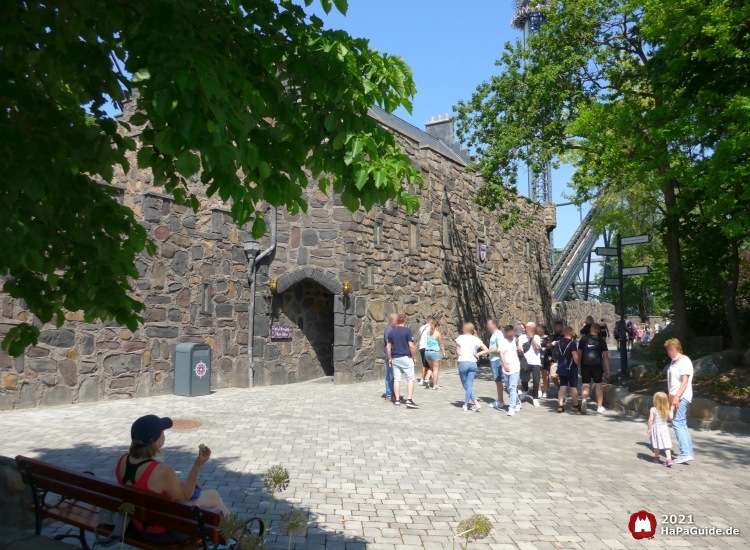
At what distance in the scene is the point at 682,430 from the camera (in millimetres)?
8281

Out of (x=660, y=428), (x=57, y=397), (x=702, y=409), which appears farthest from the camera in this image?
(x=57, y=397)

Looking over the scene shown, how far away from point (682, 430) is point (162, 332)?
349 inches

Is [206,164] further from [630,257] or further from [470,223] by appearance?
[630,257]

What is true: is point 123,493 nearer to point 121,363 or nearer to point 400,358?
point 121,363

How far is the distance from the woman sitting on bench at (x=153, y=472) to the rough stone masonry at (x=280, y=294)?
7374 mm

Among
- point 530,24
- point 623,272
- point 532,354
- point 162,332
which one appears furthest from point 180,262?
point 530,24

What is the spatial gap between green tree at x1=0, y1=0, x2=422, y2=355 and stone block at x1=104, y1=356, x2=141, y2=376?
7.18m

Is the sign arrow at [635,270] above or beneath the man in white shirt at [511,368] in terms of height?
above

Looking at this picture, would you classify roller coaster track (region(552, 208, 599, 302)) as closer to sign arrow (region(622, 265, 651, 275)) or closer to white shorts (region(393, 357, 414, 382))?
sign arrow (region(622, 265, 651, 275))

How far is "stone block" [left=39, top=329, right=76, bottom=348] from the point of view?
10.9 metres

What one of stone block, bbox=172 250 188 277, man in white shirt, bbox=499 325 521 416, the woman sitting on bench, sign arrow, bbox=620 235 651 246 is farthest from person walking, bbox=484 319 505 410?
the woman sitting on bench

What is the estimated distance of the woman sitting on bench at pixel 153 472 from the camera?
403cm

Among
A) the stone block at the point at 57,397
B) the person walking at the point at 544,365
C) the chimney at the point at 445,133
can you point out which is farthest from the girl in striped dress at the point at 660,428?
the chimney at the point at 445,133

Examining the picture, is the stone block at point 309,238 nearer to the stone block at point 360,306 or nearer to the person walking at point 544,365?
the stone block at point 360,306
